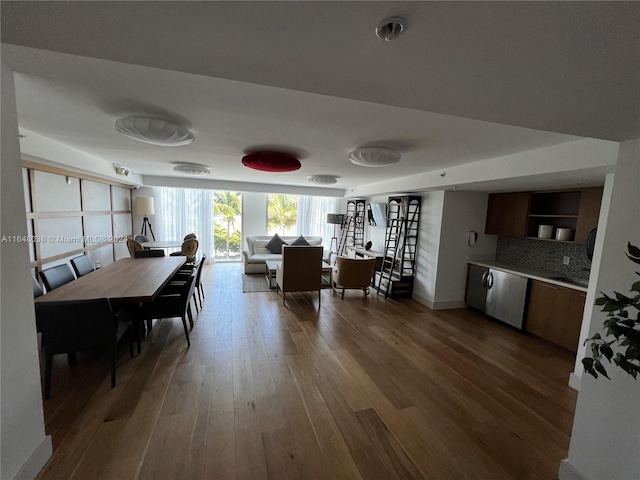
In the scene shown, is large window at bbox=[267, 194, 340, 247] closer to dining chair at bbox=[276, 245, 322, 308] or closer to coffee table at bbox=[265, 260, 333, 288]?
coffee table at bbox=[265, 260, 333, 288]

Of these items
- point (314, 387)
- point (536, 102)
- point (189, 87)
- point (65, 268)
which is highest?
point (189, 87)

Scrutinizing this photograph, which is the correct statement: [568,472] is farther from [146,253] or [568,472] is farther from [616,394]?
[146,253]

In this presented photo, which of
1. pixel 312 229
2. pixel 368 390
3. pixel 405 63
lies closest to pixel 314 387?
pixel 368 390

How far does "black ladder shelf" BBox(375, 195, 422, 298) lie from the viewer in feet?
15.9

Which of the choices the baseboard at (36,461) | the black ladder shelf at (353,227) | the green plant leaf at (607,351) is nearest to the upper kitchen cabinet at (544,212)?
the green plant leaf at (607,351)

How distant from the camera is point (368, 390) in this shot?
2.30 meters

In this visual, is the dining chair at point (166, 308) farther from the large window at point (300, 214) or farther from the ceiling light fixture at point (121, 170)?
the large window at point (300, 214)

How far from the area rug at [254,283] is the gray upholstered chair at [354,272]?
1.46 m

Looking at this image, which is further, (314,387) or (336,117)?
(314,387)

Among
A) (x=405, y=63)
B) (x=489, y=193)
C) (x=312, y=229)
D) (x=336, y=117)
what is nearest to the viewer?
(x=405, y=63)

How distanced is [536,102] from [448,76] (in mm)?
502

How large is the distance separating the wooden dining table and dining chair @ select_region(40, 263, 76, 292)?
0.19 metres

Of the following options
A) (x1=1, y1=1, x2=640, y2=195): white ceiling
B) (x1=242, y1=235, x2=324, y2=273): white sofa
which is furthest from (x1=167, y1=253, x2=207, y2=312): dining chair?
(x1=1, y1=1, x2=640, y2=195): white ceiling

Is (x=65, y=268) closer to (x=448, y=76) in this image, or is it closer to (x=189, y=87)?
(x=189, y=87)
